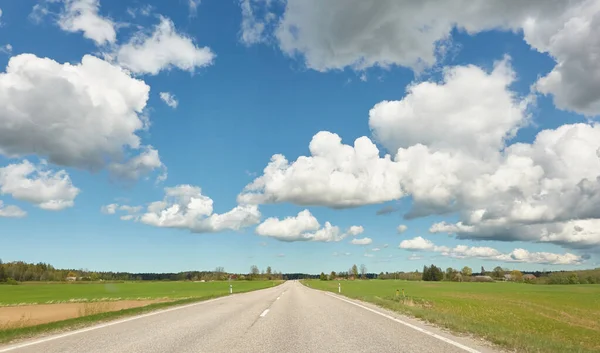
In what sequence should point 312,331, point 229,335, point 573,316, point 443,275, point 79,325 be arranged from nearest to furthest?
point 229,335, point 312,331, point 79,325, point 573,316, point 443,275

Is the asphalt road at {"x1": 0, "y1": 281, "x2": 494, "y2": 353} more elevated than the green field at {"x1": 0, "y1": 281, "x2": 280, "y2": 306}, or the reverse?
the asphalt road at {"x1": 0, "y1": 281, "x2": 494, "y2": 353}

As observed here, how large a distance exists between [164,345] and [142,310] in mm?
11283

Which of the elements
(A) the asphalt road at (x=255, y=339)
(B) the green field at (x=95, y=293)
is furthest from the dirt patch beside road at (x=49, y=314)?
(B) the green field at (x=95, y=293)

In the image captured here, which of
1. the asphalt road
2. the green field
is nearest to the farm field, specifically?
the green field

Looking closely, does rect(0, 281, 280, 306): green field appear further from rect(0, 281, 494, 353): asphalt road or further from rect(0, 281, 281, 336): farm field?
rect(0, 281, 494, 353): asphalt road

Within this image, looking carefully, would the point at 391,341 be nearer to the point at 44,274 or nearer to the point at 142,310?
the point at 142,310

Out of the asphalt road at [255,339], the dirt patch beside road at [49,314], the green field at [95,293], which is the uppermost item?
the asphalt road at [255,339]

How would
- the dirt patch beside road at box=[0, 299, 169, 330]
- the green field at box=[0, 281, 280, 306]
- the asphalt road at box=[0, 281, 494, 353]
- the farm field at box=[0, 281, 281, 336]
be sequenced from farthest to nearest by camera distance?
the green field at box=[0, 281, 280, 306]
the dirt patch beside road at box=[0, 299, 169, 330]
the farm field at box=[0, 281, 281, 336]
the asphalt road at box=[0, 281, 494, 353]

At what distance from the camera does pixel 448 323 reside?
11.4 m

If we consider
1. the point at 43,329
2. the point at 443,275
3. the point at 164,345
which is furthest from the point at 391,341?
the point at 443,275

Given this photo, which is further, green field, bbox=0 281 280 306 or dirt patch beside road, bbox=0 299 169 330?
green field, bbox=0 281 280 306

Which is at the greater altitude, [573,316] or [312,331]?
[312,331]

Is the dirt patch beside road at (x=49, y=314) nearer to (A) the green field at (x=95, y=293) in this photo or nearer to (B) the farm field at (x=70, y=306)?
(B) the farm field at (x=70, y=306)

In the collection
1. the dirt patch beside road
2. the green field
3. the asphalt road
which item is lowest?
the green field
